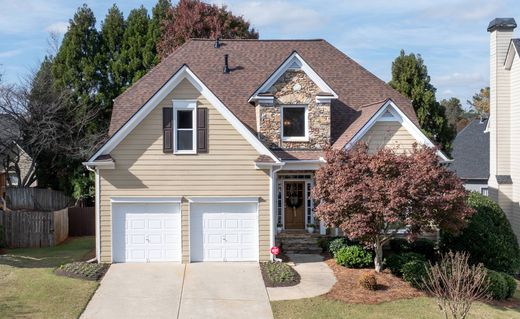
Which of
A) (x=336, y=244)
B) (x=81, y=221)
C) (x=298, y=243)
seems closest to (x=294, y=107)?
(x=298, y=243)

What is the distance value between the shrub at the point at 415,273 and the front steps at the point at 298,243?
4.42 m

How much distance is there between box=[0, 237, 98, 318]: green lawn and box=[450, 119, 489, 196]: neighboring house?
2631 centimetres

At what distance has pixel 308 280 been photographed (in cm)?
1859

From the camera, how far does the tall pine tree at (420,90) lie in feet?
102

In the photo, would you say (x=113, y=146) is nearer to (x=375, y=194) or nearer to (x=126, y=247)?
(x=126, y=247)

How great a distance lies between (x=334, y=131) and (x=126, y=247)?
389 inches

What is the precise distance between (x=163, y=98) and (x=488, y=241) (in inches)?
504

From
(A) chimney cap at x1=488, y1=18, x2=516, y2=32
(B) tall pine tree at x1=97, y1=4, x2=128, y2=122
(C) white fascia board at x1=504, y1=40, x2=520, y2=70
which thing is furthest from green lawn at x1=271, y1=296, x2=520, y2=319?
(B) tall pine tree at x1=97, y1=4, x2=128, y2=122

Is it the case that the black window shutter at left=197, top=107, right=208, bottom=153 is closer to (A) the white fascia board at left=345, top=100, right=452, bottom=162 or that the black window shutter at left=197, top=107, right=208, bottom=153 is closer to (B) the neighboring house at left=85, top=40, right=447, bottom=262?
(B) the neighboring house at left=85, top=40, right=447, bottom=262

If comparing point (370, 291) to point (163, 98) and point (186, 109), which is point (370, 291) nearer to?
point (186, 109)

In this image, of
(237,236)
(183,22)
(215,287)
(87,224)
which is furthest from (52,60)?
(215,287)

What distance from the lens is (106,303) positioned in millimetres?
16094

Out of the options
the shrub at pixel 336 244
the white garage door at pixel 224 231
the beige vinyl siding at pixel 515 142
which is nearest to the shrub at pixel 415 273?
the shrub at pixel 336 244

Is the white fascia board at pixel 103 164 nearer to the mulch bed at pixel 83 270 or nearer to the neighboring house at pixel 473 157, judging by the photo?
the mulch bed at pixel 83 270
